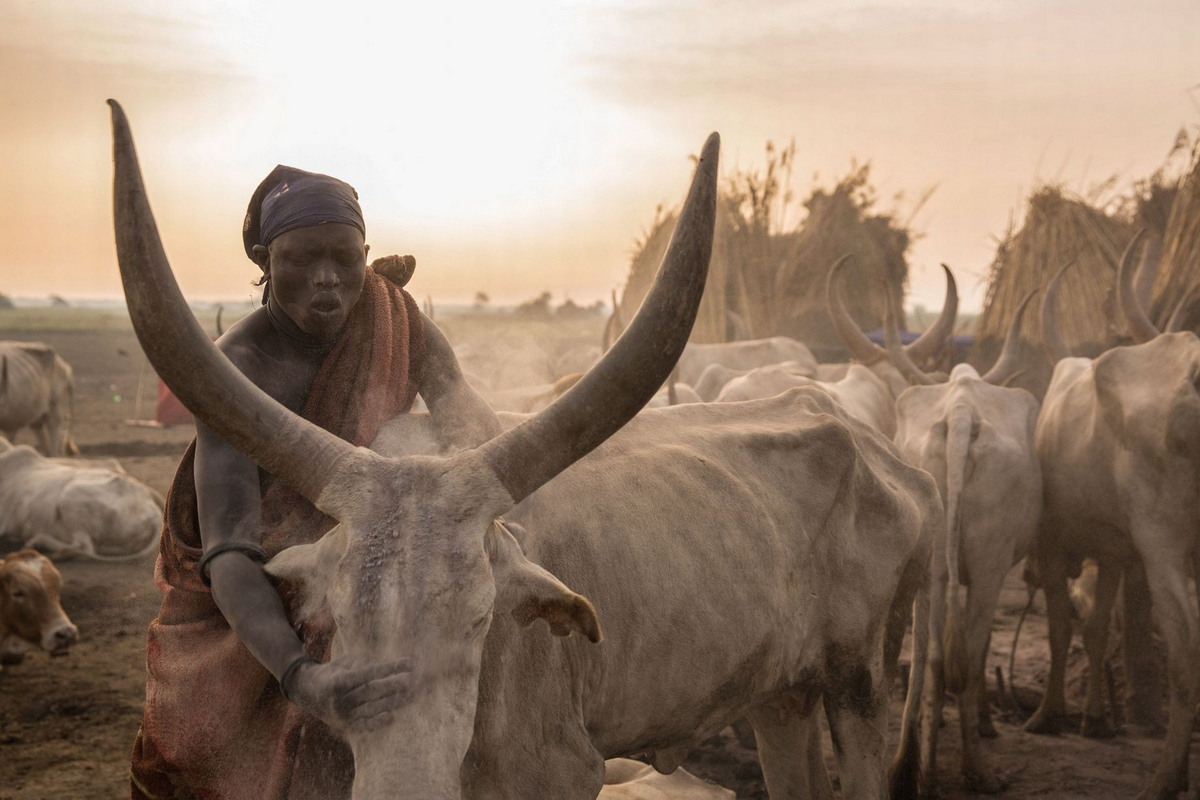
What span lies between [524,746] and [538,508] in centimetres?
61

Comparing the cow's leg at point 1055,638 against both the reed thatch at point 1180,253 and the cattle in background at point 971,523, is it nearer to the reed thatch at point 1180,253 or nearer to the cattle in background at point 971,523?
the cattle in background at point 971,523

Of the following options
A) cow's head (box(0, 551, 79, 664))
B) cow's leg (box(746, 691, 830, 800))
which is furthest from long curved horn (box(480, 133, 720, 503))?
cow's head (box(0, 551, 79, 664))

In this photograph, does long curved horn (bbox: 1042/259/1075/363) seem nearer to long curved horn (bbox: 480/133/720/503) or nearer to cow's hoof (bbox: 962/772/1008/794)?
cow's hoof (bbox: 962/772/1008/794)

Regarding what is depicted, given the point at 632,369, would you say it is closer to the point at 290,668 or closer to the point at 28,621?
the point at 290,668

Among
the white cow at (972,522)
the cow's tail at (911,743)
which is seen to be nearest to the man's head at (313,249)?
the cow's tail at (911,743)

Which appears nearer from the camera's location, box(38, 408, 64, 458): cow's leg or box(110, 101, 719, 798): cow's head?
box(110, 101, 719, 798): cow's head

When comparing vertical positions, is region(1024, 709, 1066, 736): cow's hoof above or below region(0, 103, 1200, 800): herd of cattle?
below

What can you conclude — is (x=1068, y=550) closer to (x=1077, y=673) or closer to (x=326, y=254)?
(x=1077, y=673)

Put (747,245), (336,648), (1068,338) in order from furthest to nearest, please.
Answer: (747,245)
(1068,338)
(336,648)

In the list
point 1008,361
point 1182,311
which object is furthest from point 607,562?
point 1008,361

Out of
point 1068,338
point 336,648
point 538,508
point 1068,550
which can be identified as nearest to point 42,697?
point 538,508

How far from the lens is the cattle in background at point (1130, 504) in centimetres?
491

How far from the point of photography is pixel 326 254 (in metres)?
2.37

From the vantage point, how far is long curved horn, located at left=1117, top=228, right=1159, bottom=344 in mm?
6328
